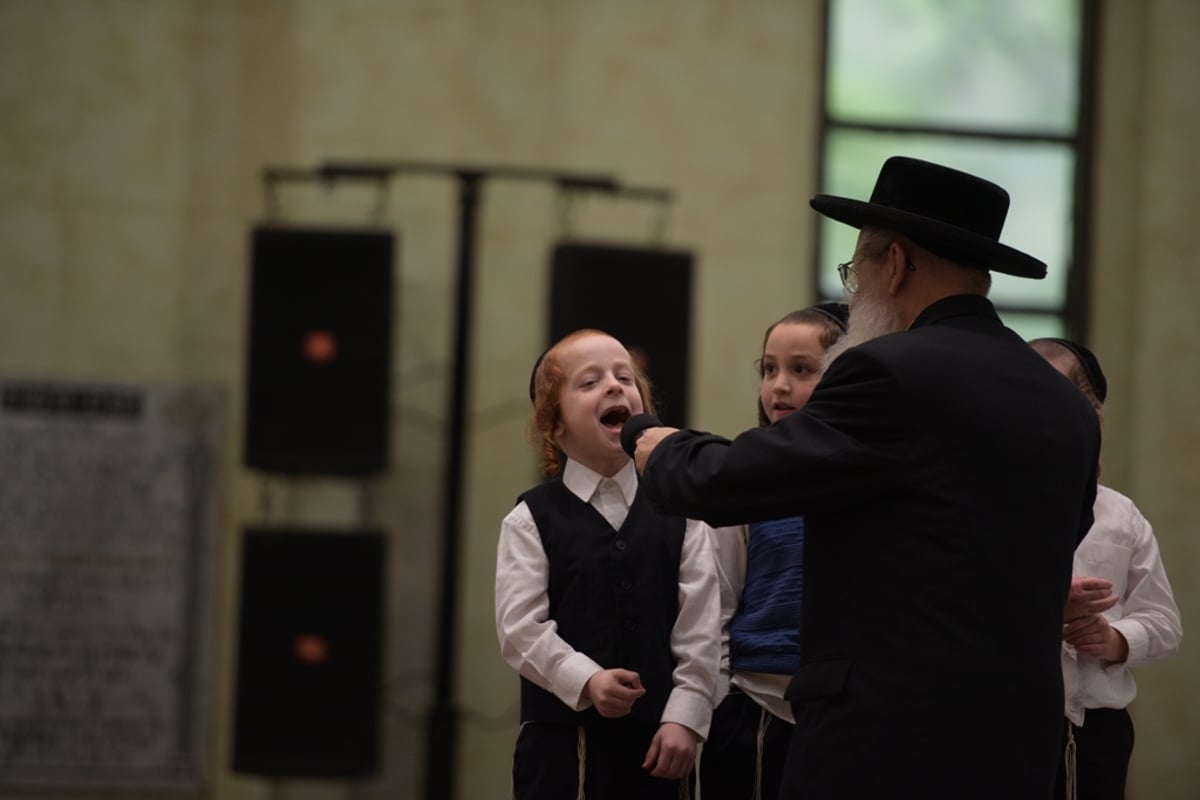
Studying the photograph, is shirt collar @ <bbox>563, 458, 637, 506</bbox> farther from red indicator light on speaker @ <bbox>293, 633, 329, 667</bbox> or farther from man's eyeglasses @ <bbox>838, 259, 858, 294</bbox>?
Answer: red indicator light on speaker @ <bbox>293, 633, 329, 667</bbox>

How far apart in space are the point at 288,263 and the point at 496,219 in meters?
0.95

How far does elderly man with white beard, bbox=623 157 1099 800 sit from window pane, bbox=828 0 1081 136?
4.12 metres

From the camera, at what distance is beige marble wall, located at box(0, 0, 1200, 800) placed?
18.3 ft

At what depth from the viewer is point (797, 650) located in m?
2.38

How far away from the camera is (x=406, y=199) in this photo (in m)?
5.62

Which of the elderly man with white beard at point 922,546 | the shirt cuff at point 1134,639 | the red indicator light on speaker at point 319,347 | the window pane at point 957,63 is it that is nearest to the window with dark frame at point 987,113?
the window pane at point 957,63

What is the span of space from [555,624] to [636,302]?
9.18ft

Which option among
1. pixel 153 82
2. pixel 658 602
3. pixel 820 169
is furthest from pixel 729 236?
pixel 658 602

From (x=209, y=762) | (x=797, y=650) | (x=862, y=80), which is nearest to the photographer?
(x=797, y=650)

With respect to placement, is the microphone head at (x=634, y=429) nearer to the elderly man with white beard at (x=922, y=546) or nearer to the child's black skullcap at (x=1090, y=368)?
the elderly man with white beard at (x=922, y=546)

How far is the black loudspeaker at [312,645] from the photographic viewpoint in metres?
4.88

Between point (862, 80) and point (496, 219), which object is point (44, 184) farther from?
point (862, 80)

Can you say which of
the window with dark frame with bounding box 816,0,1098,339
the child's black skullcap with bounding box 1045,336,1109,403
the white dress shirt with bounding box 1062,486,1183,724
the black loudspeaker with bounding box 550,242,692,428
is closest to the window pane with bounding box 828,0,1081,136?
the window with dark frame with bounding box 816,0,1098,339

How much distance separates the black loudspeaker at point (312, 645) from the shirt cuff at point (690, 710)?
270 cm
